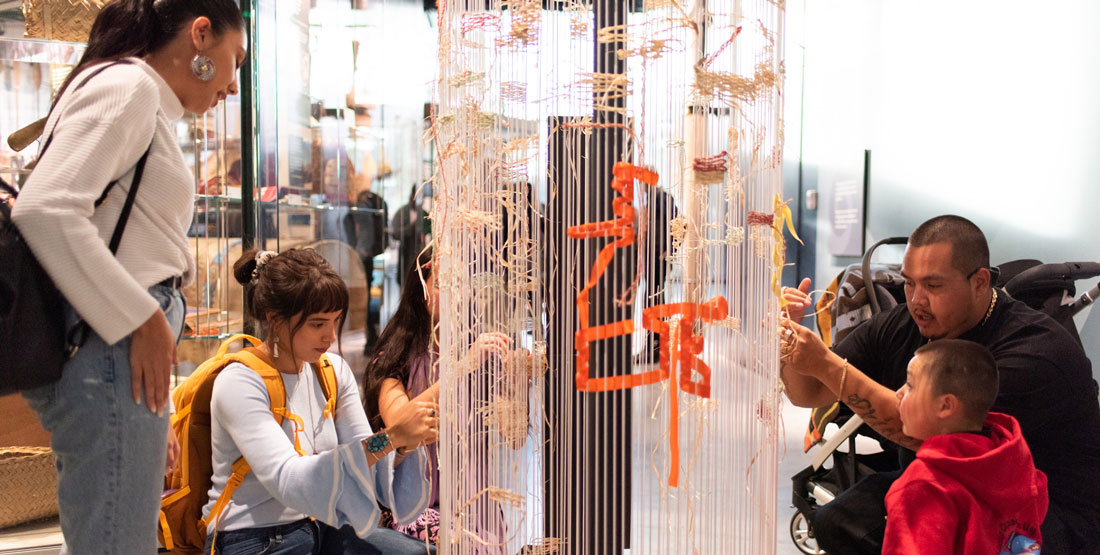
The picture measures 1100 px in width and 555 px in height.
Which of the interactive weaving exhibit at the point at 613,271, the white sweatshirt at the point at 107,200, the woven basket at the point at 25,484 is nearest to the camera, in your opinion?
the white sweatshirt at the point at 107,200

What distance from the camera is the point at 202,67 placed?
1131mm

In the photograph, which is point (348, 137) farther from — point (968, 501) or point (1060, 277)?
point (968, 501)

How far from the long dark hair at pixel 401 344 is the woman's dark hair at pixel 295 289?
0.25 meters

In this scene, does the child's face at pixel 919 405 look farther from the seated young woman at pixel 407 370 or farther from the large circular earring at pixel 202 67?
Result: the large circular earring at pixel 202 67

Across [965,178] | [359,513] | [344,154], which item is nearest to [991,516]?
[359,513]

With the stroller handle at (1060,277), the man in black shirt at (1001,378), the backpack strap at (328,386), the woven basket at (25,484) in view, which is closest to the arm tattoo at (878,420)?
the man in black shirt at (1001,378)

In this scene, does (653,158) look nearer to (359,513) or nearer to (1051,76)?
(359,513)

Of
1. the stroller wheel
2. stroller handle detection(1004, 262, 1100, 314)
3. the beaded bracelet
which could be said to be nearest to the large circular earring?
the beaded bracelet

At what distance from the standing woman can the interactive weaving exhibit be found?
1.23 ft

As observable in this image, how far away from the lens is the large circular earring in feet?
3.69

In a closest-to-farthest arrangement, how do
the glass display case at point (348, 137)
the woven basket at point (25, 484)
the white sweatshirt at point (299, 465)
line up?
1. the white sweatshirt at point (299, 465)
2. the woven basket at point (25, 484)
3. the glass display case at point (348, 137)

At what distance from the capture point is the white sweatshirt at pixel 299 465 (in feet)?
4.54

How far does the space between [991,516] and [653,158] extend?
959 mm

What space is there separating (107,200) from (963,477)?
1.44m
